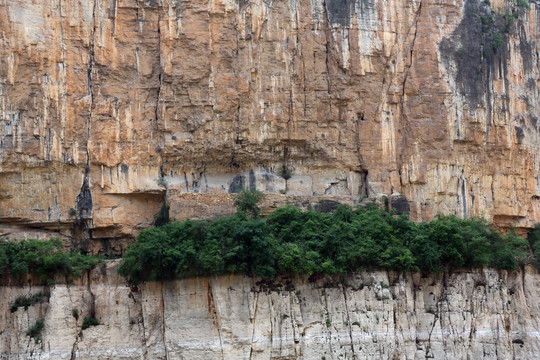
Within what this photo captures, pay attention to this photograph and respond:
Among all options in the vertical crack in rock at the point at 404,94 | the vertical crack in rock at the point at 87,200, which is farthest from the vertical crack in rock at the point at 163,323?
the vertical crack in rock at the point at 404,94

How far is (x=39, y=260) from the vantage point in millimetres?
23609

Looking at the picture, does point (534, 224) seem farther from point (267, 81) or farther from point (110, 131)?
point (110, 131)

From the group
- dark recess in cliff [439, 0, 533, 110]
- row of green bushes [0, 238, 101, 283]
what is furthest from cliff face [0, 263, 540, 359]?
dark recess in cliff [439, 0, 533, 110]

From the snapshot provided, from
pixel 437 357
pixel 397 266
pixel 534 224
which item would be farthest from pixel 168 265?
pixel 534 224

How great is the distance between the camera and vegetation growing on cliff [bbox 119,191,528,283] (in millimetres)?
23531

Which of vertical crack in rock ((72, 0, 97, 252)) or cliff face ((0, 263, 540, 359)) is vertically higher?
vertical crack in rock ((72, 0, 97, 252))

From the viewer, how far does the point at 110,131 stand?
2592 centimetres

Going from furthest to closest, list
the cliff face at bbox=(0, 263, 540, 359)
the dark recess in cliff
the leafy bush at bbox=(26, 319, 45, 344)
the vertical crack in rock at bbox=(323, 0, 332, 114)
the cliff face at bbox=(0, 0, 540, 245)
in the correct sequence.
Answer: the dark recess in cliff < the vertical crack in rock at bbox=(323, 0, 332, 114) < the cliff face at bbox=(0, 0, 540, 245) < the cliff face at bbox=(0, 263, 540, 359) < the leafy bush at bbox=(26, 319, 45, 344)

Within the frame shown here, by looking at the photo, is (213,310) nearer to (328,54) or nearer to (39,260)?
(39,260)

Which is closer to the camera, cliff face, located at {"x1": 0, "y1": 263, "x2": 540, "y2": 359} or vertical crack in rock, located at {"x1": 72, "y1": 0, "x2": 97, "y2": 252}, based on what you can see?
cliff face, located at {"x1": 0, "y1": 263, "x2": 540, "y2": 359}

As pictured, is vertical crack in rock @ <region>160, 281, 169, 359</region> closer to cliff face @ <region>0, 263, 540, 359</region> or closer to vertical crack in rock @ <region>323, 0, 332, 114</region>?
cliff face @ <region>0, 263, 540, 359</region>

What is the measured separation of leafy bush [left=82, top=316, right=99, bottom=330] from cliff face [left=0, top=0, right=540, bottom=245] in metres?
3.16

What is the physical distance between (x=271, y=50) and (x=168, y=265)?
7924mm

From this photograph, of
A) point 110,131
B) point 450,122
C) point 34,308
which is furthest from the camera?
point 450,122
